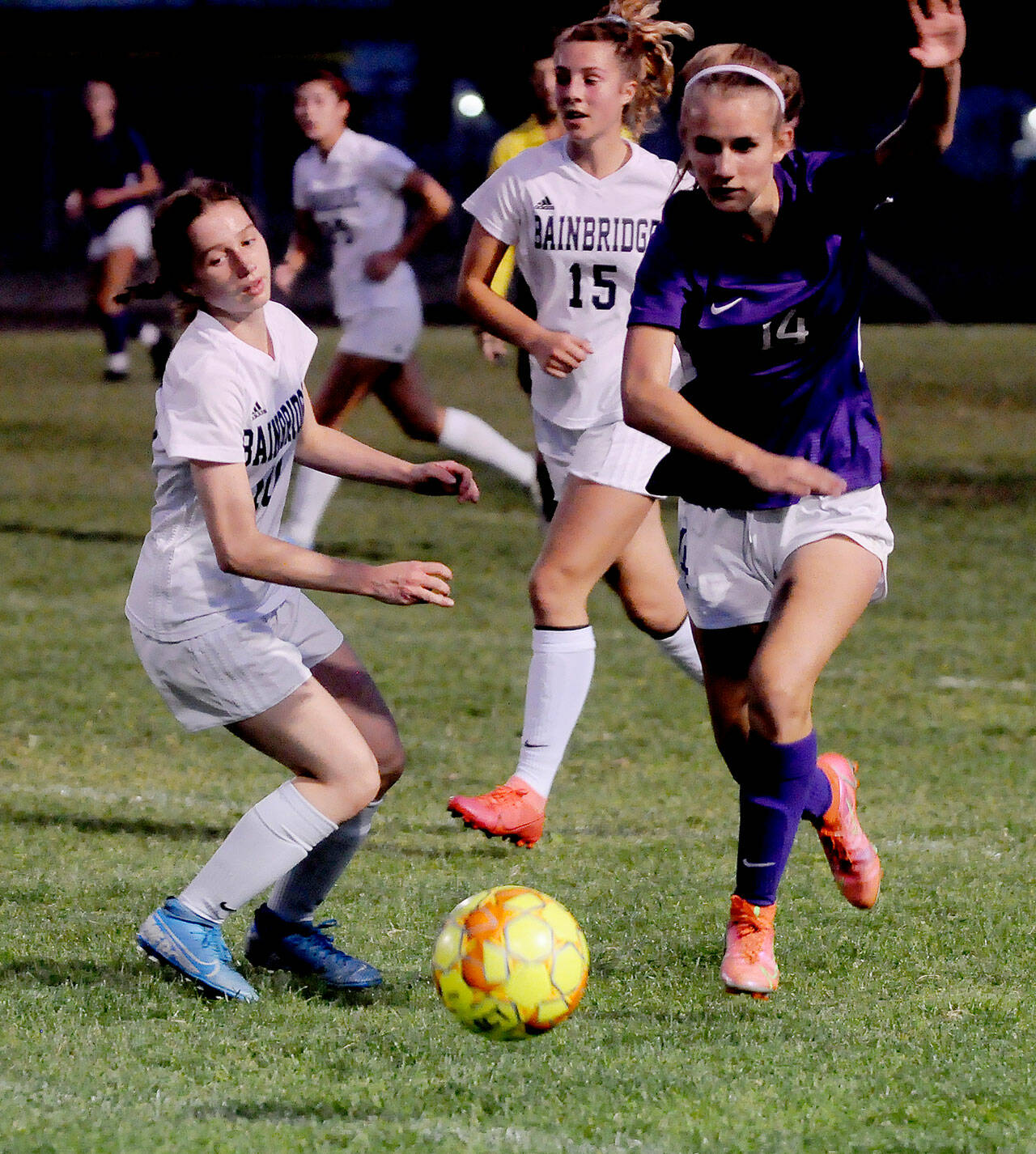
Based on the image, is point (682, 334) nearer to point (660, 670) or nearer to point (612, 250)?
point (612, 250)

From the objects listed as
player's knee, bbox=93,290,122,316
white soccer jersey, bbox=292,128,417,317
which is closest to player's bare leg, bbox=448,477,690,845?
white soccer jersey, bbox=292,128,417,317

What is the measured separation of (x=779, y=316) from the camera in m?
4.37

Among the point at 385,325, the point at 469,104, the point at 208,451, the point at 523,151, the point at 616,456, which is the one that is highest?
the point at 523,151

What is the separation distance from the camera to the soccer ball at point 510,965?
3797 mm

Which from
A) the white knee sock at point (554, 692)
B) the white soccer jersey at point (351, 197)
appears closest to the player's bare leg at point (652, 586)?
the white knee sock at point (554, 692)

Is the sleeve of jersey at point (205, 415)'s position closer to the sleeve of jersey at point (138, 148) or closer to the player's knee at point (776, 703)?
the player's knee at point (776, 703)

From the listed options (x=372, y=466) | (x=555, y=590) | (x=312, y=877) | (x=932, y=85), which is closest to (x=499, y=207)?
(x=555, y=590)

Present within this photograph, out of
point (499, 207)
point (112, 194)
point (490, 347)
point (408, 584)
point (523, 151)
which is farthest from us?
point (112, 194)

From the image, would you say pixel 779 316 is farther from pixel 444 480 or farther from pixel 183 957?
pixel 183 957

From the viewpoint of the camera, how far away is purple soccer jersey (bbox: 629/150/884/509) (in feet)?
14.3

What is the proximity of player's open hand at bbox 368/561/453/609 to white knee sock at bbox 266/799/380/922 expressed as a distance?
70 centimetres

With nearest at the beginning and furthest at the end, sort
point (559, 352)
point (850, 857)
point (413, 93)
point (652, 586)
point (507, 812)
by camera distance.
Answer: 1. point (850, 857)
2. point (507, 812)
3. point (559, 352)
4. point (652, 586)
5. point (413, 93)

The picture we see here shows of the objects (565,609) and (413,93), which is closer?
(565,609)

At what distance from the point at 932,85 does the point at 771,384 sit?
73 centimetres
